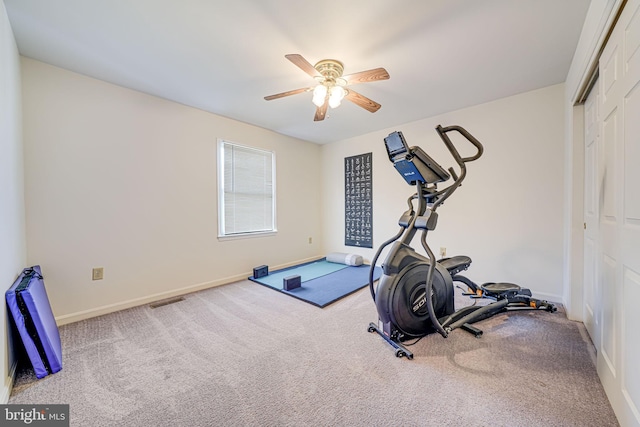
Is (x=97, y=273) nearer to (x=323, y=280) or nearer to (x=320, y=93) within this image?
(x=323, y=280)

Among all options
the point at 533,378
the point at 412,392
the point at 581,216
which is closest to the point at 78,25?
the point at 412,392

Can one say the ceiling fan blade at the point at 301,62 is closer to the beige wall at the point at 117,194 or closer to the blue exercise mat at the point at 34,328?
the beige wall at the point at 117,194

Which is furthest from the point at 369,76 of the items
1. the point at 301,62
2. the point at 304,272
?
the point at 304,272

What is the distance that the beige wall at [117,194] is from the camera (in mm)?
2152

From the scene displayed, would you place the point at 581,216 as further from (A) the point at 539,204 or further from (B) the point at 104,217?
(B) the point at 104,217

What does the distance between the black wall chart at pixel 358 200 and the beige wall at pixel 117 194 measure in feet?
6.39

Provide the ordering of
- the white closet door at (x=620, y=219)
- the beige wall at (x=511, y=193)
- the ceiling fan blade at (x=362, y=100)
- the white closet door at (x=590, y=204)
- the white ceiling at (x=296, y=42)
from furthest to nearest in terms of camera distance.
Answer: the beige wall at (x=511, y=193) → the ceiling fan blade at (x=362, y=100) → the white closet door at (x=590, y=204) → the white ceiling at (x=296, y=42) → the white closet door at (x=620, y=219)

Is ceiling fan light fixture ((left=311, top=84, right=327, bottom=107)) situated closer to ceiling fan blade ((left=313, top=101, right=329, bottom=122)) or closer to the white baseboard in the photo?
ceiling fan blade ((left=313, top=101, right=329, bottom=122))

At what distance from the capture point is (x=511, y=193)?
2.88 metres

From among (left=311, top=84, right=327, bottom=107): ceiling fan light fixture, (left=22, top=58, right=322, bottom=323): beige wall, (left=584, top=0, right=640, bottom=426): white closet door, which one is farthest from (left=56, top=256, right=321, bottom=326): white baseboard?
(left=584, top=0, right=640, bottom=426): white closet door

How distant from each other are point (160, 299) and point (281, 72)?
9.42 feet

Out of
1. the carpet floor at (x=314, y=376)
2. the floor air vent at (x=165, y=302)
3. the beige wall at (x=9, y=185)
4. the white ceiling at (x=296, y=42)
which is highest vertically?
the white ceiling at (x=296, y=42)

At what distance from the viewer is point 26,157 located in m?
2.05

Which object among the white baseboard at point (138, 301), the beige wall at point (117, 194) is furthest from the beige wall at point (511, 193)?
the beige wall at point (117, 194)
